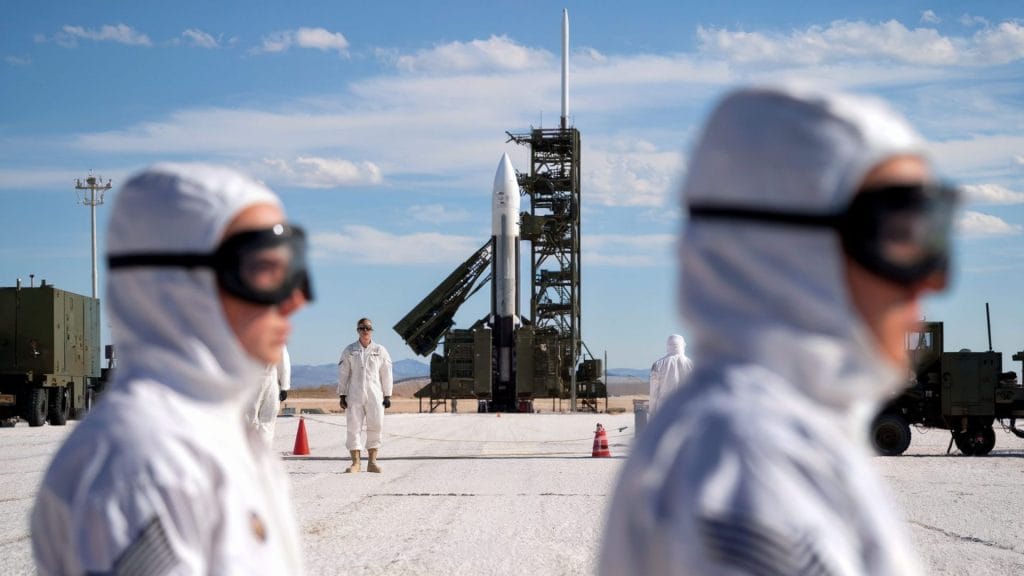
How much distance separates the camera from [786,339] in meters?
2.13

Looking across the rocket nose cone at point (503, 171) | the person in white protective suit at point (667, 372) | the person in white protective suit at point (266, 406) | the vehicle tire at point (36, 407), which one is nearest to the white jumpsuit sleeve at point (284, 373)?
the person in white protective suit at point (266, 406)

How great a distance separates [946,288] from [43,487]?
1.86 meters

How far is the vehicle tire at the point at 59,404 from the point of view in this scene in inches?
1366

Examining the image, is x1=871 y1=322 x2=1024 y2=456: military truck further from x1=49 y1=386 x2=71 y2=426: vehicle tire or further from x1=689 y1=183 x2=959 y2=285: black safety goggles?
x1=49 y1=386 x2=71 y2=426: vehicle tire

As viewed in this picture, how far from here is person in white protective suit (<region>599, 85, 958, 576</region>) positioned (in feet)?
6.57

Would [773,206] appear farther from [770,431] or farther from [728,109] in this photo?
[770,431]

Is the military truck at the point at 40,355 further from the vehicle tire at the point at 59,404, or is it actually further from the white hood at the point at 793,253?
the white hood at the point at 793,253

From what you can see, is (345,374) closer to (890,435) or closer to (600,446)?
(600,446)

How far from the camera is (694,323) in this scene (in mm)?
2246

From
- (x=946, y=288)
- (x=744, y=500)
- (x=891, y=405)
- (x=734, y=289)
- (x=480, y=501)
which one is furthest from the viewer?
(x=891, y=405)

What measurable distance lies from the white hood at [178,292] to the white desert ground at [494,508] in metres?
6.25

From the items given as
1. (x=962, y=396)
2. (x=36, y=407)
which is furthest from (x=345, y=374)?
(x=36, y=407)

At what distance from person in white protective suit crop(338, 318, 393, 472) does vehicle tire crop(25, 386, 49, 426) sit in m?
18.3

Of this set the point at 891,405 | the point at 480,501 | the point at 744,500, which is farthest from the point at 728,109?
the point at 891,405
